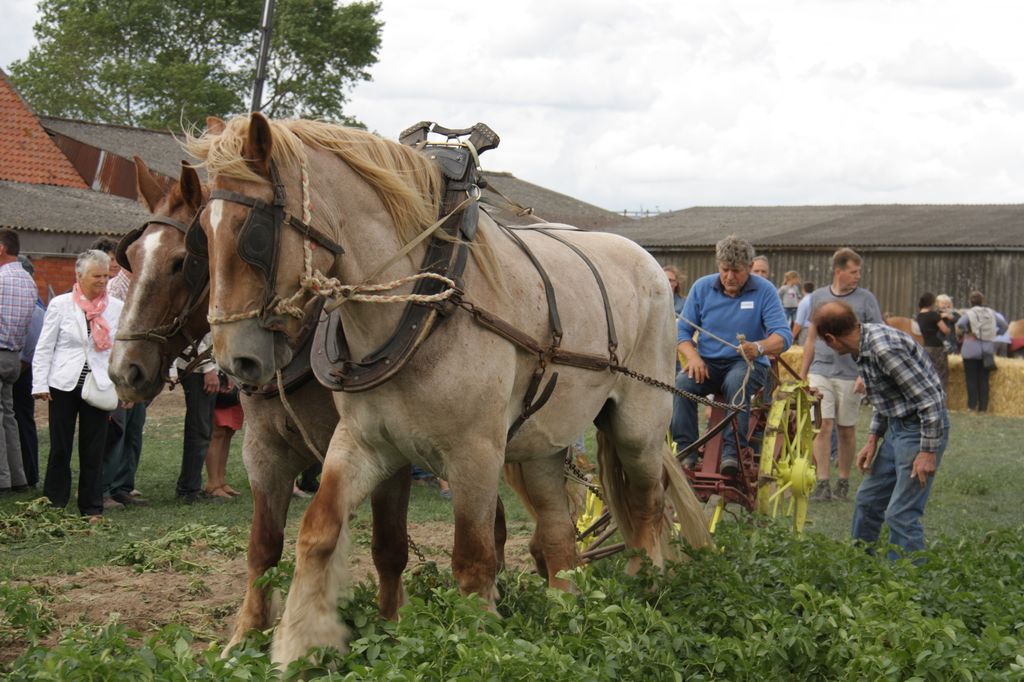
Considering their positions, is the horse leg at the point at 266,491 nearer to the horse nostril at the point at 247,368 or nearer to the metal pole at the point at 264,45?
the horse nostril at the point at 247,368

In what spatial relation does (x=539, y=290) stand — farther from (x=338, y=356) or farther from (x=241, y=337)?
(x=241, y=337)

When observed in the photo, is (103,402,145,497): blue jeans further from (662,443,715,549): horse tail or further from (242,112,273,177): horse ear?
(242,112,273,177): horse ear

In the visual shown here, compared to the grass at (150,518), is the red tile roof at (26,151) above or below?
above

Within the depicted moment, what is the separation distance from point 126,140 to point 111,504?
72.5ft

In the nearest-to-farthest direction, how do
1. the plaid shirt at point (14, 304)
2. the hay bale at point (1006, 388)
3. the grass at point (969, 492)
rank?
the grass at point (969, 492), the plaid shirt at point (14, 304), the hay bale at point (1006, 388)

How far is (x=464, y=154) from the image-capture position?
4441 mm

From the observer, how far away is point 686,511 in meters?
5.91

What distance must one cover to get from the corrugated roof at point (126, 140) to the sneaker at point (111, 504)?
1921 cm

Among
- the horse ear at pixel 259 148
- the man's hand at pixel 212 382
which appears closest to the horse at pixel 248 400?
the horse ear at pixel 259 148

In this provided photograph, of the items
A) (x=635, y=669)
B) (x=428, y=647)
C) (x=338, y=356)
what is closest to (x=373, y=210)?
(x=338, y=356)

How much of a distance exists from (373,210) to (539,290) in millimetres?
844

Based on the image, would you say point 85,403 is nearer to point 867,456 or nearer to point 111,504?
point 111,504

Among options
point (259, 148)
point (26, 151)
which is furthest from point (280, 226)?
point (26, 151)

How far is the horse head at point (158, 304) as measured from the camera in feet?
15.6
